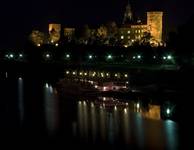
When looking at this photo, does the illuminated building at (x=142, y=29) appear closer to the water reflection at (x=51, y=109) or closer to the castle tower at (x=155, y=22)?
the castle tower at (x=155, y=22)

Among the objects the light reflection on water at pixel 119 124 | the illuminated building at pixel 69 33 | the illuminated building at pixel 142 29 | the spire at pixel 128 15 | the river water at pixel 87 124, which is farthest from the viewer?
the spire at pixel 128 15

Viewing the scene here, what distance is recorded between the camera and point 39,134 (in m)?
16.4

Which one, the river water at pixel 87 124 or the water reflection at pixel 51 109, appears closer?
the river water at pixel 87 124

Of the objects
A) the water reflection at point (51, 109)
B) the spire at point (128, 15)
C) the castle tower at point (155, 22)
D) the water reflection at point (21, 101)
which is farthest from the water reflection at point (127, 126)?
the spire at point (128, 15)

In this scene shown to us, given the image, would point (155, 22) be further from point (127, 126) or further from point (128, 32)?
point (127, 126)

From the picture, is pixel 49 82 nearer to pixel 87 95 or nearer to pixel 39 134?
pixel 87 95

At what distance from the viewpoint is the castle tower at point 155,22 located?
44.0m

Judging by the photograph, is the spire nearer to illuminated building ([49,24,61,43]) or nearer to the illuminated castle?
the illuminated castle

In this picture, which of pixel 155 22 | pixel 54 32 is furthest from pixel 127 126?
pixel 54 32

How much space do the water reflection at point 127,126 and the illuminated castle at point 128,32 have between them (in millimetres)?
19563

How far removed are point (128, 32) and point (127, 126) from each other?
3008 cm

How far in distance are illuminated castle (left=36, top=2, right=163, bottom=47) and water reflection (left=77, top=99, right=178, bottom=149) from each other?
19563 millimetres

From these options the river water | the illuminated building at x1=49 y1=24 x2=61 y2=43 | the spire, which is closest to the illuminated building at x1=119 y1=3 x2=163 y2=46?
the spire

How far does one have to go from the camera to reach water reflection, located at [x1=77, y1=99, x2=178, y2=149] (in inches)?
611
